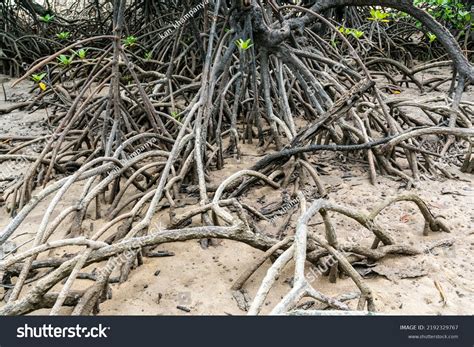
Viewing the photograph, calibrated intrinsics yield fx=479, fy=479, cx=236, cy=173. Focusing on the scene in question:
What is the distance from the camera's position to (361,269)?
1.80 m

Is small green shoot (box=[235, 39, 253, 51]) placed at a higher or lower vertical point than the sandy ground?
higher

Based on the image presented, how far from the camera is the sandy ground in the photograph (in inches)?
64.7

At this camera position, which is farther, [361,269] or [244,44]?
[244,44]

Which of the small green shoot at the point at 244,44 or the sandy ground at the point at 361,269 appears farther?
the small green shoot at the point at 244,44

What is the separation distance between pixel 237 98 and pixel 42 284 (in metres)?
1.85

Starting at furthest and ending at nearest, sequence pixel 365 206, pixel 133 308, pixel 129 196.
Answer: pixel 129 196 → pixel 365 206 → pixel 133 308

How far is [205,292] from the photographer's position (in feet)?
5.71

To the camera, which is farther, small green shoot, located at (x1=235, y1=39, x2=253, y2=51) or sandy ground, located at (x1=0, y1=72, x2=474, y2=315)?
small green shoot, located at (x1=235, y1=39, x2=253, y2=51)

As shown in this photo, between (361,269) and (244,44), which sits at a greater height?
(244,44)

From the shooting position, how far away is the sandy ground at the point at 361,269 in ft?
Answer: 5.39

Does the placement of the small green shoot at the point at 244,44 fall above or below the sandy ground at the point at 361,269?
above

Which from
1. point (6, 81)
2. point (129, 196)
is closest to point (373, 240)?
point (129, 196)

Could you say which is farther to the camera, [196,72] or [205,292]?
[196,72]
